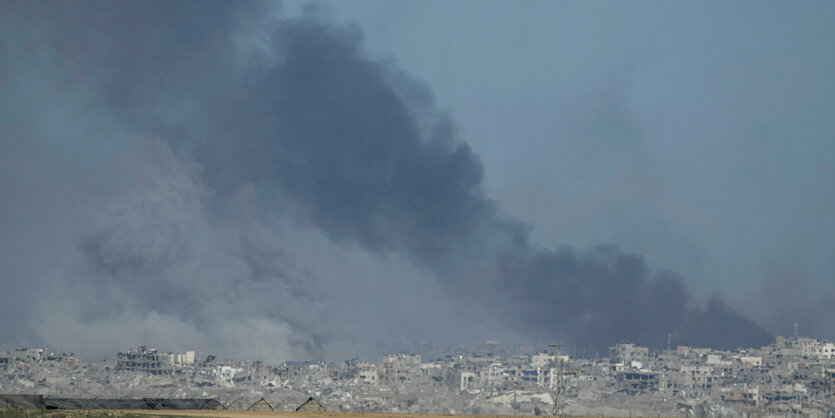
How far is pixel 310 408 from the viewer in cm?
10919

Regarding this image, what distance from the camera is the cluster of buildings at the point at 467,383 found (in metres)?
119

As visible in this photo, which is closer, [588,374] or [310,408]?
[310,408]

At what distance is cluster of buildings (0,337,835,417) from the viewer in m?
119

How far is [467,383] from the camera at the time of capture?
534 ft

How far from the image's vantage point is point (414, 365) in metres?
185

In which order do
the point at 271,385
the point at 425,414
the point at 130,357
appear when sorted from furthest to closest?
the point at 130,357
the point at 271,385
the point at 425,414

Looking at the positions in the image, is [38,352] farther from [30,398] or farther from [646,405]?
[646,405]

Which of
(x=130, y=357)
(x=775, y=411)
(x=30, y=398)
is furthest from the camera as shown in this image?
(x=130, y=357)

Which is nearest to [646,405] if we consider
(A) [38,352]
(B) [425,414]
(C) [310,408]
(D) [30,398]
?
(B) [425,414]

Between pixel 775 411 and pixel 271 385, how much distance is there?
67.3 m

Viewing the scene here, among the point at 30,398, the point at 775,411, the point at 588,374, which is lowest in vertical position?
the point at 30,398

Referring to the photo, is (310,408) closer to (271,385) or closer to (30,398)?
(30,398)

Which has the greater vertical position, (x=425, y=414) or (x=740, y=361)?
(x=740, y=361)

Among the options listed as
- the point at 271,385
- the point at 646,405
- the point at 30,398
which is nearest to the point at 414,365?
the point at 271,385
